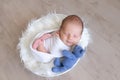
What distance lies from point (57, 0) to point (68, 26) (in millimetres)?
539

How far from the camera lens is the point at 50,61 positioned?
48.1 inches

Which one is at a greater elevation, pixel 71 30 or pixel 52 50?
pixel 71 30

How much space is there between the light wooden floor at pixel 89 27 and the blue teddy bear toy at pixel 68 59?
0.32ft

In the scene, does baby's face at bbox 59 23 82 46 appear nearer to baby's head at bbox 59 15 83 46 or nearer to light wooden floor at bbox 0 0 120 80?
baby's head at bbox 59 15 83 46

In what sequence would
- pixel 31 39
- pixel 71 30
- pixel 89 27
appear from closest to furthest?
pixel 71 30 → pixel 31 39 → pixel 89 27

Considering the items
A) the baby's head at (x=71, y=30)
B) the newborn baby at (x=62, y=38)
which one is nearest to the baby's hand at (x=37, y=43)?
the newborn baby at (x=62, y=38)

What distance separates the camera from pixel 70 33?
3.75 feet

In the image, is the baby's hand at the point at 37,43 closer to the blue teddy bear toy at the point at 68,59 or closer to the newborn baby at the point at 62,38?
the newborn baby at the point at 62,38

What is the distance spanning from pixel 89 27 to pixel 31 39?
381 millimetres

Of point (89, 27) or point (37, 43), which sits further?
point (89, 27)

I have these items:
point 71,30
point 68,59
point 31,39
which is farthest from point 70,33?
point 31,39

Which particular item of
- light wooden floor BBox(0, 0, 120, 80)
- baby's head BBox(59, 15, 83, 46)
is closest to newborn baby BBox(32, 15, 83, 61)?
baby's head BBox(59, 15, 83, 46)

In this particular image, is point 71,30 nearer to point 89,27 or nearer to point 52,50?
point 52,50

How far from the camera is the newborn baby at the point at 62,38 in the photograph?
3.71 ft
